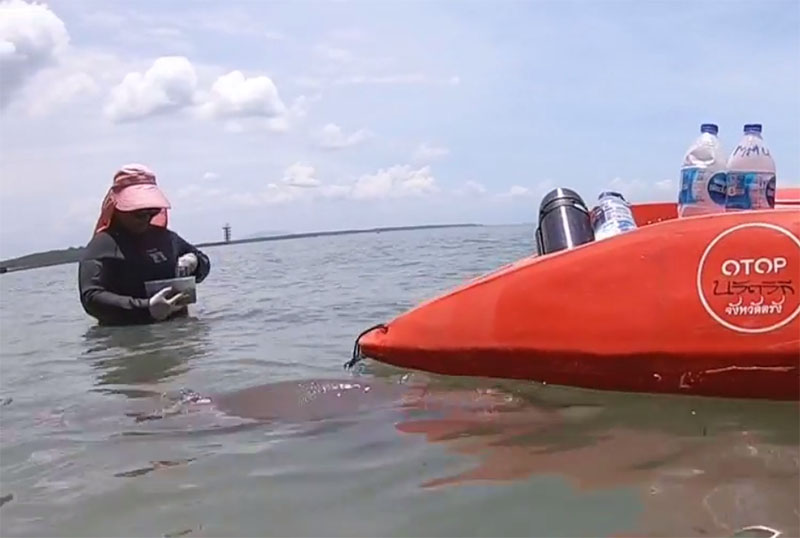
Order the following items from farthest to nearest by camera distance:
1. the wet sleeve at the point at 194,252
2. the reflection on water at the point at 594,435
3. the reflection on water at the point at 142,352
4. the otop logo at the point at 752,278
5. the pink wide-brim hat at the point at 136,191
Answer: the wet sleeve at the point at 194,252, the pink wide-brim hat at the point at 136,191, the reflection on water at the point at 142,352, the otop logo at the point at 752,278, the reflection on water at the point at 594,435

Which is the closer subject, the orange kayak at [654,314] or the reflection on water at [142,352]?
the orange kayak at [654,314]

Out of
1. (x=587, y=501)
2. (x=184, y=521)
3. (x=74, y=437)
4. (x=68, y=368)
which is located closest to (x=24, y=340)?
(x=68, y=368)

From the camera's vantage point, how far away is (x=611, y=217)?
4.10 m

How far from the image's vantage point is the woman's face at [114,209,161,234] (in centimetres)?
607

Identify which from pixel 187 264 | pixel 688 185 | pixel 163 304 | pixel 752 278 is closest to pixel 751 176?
pixel 688 185

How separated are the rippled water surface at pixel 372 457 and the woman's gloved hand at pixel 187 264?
6.26 feet

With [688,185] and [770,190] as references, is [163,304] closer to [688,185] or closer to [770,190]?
[688,185]

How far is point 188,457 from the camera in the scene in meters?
2.94

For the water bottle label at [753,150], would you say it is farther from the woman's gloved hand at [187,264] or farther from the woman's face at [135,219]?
the woman's gloved hand at [187,264]

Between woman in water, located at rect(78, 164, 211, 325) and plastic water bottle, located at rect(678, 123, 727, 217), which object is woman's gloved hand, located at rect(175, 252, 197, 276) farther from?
plastic water bottle, located at rect(678, 123, 727, 217)

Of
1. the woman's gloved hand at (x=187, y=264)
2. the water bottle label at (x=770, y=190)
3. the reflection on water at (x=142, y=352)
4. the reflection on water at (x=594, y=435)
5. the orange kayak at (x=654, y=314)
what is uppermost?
the water bottle label at (x=770, y=190)

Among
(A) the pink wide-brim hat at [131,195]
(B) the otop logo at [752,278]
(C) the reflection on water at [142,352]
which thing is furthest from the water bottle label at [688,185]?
(A) the pink wide-brim hat at [131,195]

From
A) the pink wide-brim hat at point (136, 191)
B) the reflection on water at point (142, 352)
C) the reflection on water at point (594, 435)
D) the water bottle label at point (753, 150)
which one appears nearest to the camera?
the reflection on water at point (594, 435)

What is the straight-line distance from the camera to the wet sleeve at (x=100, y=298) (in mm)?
6043
